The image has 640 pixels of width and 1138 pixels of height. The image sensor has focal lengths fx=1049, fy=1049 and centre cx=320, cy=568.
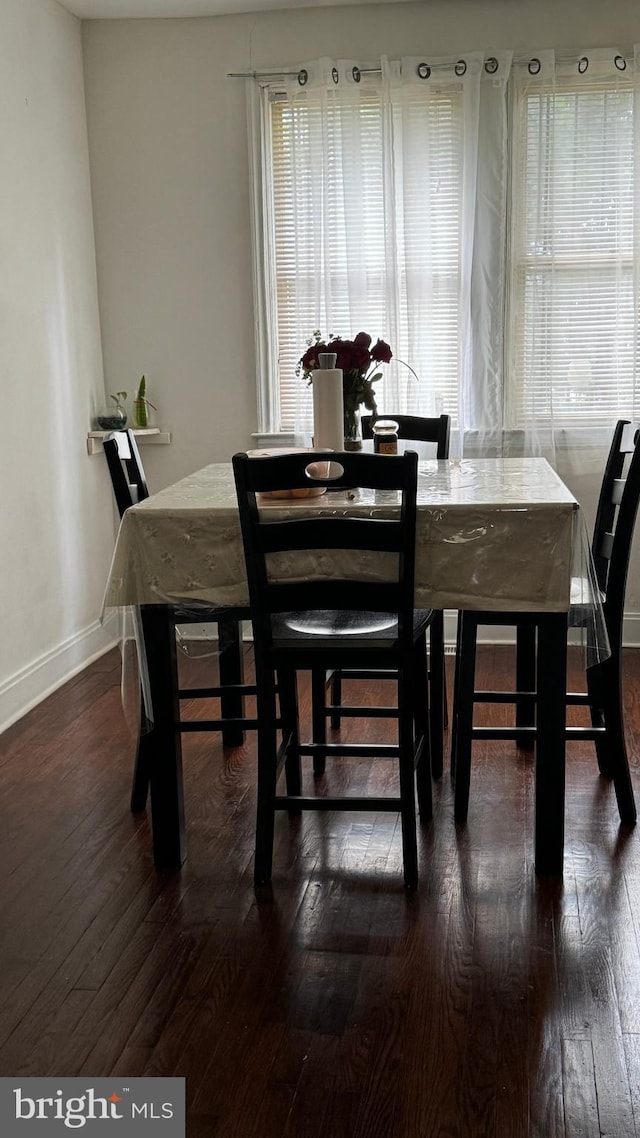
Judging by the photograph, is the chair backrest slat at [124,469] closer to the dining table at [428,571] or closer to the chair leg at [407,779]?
the dining table at [428,571]

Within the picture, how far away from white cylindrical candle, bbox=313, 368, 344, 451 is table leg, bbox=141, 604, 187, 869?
642mm

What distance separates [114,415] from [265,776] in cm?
261

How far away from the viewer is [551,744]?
2389 millimetres

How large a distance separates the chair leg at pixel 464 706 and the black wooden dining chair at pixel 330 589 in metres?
0.18

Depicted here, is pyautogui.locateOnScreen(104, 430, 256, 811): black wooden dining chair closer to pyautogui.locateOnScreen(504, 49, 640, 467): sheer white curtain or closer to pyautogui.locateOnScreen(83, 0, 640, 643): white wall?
pyautogui.locateOnScreen(83, 0, 640, 643): white wall

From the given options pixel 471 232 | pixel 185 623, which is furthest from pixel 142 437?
pixel 185 623

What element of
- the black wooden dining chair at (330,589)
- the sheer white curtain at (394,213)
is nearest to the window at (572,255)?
the sheer white curtain at (394,213)

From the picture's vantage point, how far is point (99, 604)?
4613 mm

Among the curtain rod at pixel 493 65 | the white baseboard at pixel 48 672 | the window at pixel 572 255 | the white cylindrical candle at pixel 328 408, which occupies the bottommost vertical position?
the white baseboard at pixel 48 672

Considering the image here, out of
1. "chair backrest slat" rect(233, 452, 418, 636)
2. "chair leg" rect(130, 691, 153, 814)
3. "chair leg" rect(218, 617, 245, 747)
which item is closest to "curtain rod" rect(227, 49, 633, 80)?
"chair leg" rect(218, 617, 245, 747)

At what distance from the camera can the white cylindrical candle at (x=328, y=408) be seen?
8.88ft

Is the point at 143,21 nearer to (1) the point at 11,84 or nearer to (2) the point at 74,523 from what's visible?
(1) the point at 11,84

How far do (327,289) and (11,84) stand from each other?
1.42 metres

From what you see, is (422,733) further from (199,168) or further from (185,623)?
(199,168)
